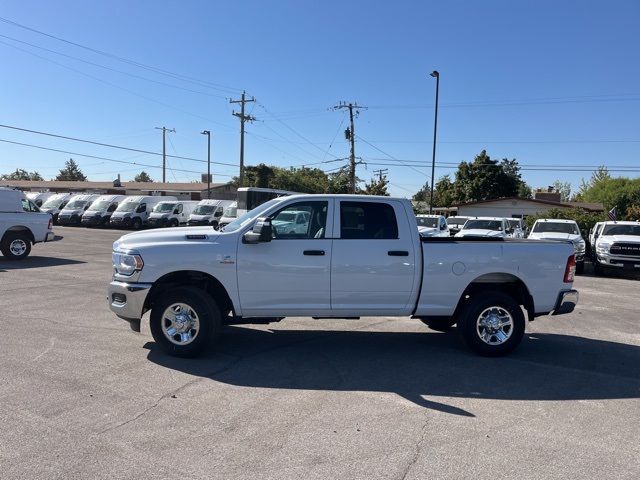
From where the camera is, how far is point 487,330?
6.61 meters

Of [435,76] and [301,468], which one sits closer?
[301,468]

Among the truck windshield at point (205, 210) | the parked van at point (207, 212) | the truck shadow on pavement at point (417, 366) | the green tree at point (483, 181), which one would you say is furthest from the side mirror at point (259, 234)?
the green tree at point (483, 181)

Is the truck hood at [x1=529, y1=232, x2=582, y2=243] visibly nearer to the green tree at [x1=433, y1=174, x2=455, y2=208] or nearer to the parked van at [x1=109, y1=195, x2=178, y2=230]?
the parked van at [x1=109, y1=195, x2=178, y2=230]

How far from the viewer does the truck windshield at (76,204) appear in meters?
39.0

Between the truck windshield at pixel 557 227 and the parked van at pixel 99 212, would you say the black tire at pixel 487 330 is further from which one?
the parked van at pixel 99 212

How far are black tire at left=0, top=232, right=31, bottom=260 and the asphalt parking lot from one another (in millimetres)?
8996

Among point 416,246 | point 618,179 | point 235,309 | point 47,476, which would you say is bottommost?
point 47,476

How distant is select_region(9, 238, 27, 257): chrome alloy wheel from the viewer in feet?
52.2

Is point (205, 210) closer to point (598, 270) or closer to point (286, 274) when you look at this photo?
point (598, 270)

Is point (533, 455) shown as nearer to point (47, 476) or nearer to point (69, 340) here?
point (47, 476)

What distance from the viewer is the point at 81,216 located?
38000mm

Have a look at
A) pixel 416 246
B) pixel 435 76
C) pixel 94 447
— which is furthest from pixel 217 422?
pixel 435 76

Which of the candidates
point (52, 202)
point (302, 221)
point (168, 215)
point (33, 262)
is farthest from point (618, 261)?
point (52, 202)

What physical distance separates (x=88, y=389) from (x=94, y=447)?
133cm
